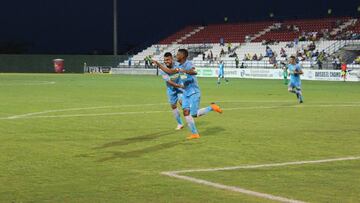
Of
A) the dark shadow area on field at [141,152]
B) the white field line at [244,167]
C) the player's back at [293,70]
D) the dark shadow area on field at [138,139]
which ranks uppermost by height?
the player's back at [293,70]

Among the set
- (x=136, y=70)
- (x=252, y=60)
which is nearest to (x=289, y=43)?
(x=252, y=60)

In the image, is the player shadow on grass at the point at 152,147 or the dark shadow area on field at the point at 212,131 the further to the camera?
the dark shadow area on field at the point at 212,131

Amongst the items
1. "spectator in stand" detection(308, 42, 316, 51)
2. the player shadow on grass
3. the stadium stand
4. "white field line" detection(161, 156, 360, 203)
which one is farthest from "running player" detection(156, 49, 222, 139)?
"spectator in stand" detection(308, 42, 316, 51)

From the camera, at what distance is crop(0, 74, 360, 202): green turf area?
7.62 m

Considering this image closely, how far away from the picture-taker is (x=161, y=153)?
10.9 metres

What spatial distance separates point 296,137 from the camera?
43.8 ft

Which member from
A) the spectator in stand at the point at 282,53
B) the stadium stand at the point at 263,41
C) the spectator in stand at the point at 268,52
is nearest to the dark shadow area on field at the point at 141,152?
the stadium stand at the point at 263,41

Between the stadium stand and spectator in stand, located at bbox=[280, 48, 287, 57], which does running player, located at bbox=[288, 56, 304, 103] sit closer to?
the stadium stand

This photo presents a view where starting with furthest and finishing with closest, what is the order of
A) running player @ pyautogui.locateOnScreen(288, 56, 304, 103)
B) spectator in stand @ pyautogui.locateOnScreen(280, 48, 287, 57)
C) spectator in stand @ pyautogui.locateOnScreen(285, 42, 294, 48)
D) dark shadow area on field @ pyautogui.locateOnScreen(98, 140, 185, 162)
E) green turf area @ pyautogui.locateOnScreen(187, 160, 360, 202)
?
spectator in stand @ pyautogui.locateOnScreen(285, 42, 294, 48) < spectator in stand @ pyautogui.locateOnScreen(280, 48, 287, 57) < running player @ pyautogui.locateOnScreen(288, 56, 304, 103) < dark shadow area on field @ pyautogui.locateOnScreen(98, 140, 185, 162) < green turf area @ pyautogui.locateOnScreen(187, 160, 360, 202)

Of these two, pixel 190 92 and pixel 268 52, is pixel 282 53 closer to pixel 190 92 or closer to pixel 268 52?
pixel 268 52

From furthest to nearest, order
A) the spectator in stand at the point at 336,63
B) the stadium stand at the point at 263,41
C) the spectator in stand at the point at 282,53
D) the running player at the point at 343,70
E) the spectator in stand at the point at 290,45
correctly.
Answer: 1. the spectator in stand at the point at 290,45
2. the spectator in stand at the point at 282,53
3. the stadium stand at the point at 263,41
4. the spectator in stand at the point at 336,63
5. the running player at the point at 343,70

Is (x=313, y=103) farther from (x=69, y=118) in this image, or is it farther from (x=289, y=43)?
(x=289, y=43)

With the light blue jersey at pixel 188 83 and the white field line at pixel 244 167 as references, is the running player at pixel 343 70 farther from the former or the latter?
the white field line at pixel 244 167

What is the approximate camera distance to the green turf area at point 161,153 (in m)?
7.62
